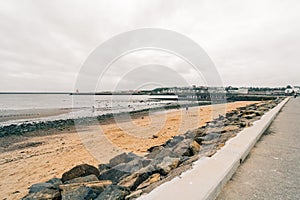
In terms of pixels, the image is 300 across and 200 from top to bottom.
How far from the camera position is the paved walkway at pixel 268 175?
2.65m

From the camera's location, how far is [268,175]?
10.7 ft

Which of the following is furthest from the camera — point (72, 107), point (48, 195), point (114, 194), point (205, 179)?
point (72, 107)

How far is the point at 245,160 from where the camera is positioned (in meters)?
3.94

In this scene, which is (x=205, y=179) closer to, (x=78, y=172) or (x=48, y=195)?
(x=48, y=195)

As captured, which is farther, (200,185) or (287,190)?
(287,190)

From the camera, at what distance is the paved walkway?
2646mm

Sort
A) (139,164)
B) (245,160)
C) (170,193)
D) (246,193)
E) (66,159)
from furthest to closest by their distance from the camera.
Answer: (66,159)
(139,164)
(245,160)
(246,193)
(170,193)

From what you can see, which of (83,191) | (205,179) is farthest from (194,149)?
(83,191)

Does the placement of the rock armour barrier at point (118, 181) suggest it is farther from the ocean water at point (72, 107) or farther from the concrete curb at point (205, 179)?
the ocean water at point (72, 107)

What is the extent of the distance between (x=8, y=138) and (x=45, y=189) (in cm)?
1164

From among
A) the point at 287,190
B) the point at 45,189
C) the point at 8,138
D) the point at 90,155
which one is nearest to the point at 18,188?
the point at 45,189

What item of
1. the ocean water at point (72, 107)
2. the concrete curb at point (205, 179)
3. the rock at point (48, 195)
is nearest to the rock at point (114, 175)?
the rock at point (48, 195)

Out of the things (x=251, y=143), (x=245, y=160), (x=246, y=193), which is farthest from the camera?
(x=251, y=143)

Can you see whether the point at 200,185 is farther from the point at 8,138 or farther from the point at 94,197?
the point at 8,138
